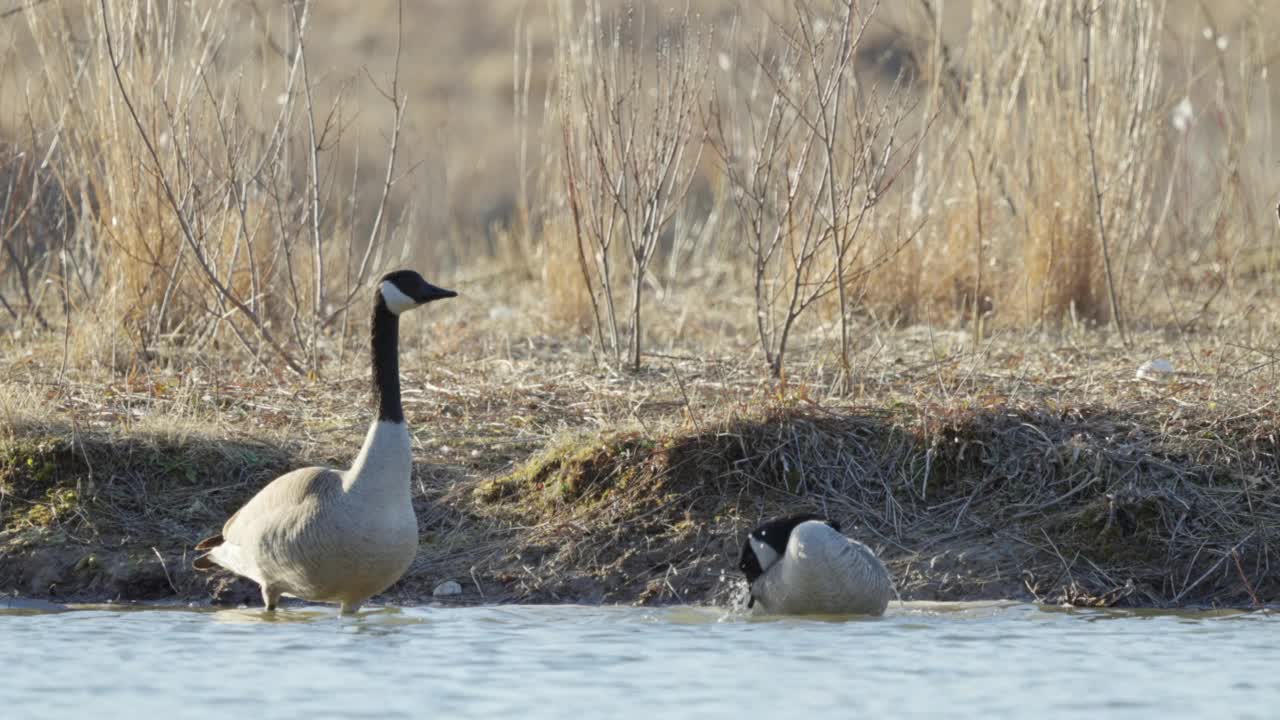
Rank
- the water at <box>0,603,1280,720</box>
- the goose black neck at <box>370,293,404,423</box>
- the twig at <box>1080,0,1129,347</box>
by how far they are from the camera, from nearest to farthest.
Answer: the water at <box>0,603,1280,720</box> < the goose black neck at <box>370,293,404,423</box> < the twig at <box>1080,0,1129,347</box>

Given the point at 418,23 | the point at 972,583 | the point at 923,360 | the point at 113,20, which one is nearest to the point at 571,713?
the point at 972,583

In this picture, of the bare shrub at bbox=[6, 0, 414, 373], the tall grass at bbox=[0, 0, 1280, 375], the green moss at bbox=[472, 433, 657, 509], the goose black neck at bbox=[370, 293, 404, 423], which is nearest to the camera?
the goose black neck at bbox=[370, 293, 404, 423]

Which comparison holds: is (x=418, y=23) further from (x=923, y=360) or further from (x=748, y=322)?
(x=923, y=360)

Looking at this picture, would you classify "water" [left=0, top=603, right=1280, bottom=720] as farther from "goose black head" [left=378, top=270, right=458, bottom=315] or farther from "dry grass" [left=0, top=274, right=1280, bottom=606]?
"goose black head" [left=378, top=270, right=458, bottom=315]

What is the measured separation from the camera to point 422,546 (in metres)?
6.61

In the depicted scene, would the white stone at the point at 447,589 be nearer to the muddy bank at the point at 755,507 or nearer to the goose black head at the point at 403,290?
the muddy bank at the point at 755,507

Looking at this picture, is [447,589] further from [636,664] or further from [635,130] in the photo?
[635,130]

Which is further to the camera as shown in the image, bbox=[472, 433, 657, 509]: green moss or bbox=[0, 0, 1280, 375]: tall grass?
bbox=[0, 0, 1280, 375]: tall grass

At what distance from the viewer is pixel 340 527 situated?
5492 mm

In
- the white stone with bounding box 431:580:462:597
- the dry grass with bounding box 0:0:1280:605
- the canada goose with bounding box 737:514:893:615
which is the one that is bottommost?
the white stone with bounding box 431:580:462:597

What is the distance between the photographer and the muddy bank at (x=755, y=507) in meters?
6.14

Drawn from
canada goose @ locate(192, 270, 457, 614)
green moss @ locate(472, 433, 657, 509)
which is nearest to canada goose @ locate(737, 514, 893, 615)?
green moss @ locate(472, 433, 657, 509)

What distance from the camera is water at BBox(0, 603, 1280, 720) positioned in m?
4.55

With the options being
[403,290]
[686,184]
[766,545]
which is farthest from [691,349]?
[766,545]
